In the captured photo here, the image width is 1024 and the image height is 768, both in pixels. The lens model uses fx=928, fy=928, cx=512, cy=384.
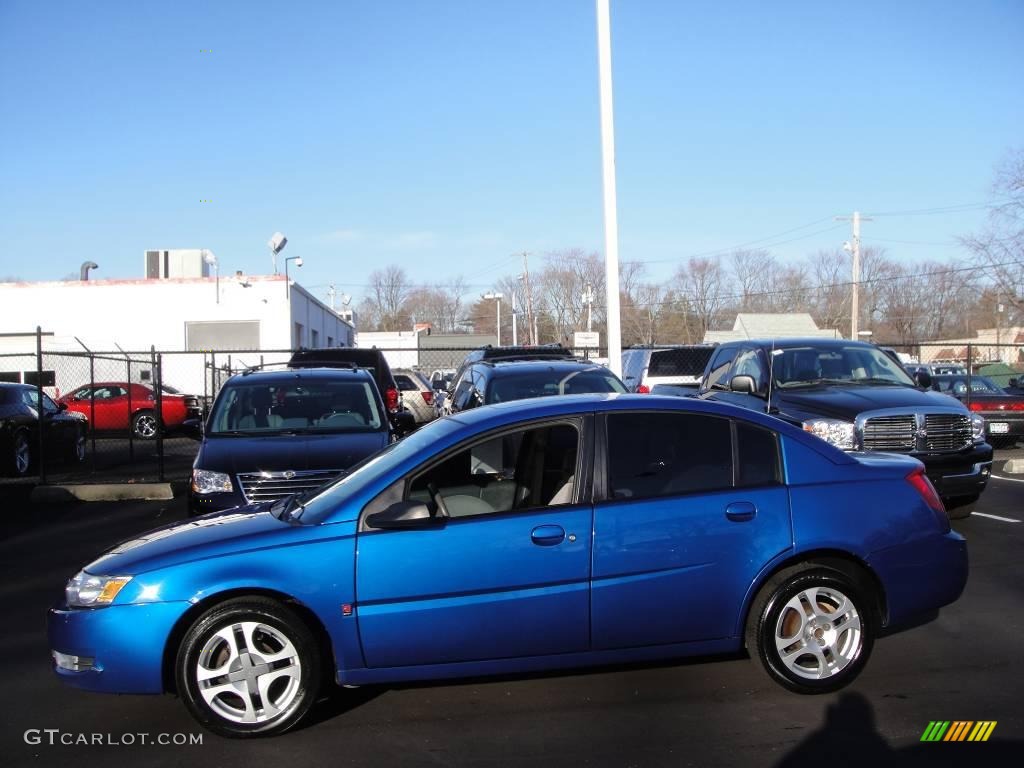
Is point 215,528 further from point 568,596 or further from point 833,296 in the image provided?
point 833,296

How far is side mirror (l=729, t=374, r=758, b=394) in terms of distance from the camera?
9.88m

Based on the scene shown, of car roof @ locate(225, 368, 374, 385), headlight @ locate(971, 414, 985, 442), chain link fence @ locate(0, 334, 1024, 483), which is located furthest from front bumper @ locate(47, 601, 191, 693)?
headlight @ locate(971, 414, 985, 442)

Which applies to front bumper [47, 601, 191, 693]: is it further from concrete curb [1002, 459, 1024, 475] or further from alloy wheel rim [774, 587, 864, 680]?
concrete curb [1002, 459, 1024, 475]

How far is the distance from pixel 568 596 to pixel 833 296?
195 ft

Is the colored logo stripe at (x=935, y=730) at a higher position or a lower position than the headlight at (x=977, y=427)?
lower

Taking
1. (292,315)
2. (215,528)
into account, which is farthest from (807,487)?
(292,315)

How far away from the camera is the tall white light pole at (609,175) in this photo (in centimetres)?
1409

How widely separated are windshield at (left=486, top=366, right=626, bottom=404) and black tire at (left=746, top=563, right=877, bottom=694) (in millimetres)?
6387

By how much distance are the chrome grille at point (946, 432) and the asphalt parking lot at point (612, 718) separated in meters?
3.05

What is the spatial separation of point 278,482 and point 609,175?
8.52 m

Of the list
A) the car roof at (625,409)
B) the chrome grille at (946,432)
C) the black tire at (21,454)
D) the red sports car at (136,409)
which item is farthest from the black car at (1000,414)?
the red sports car at (136,409)

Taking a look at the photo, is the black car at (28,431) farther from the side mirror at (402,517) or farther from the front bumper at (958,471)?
the front bumper at (958,471)

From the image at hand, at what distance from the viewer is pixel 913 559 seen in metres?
4.98

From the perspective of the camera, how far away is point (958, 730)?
173 inches
